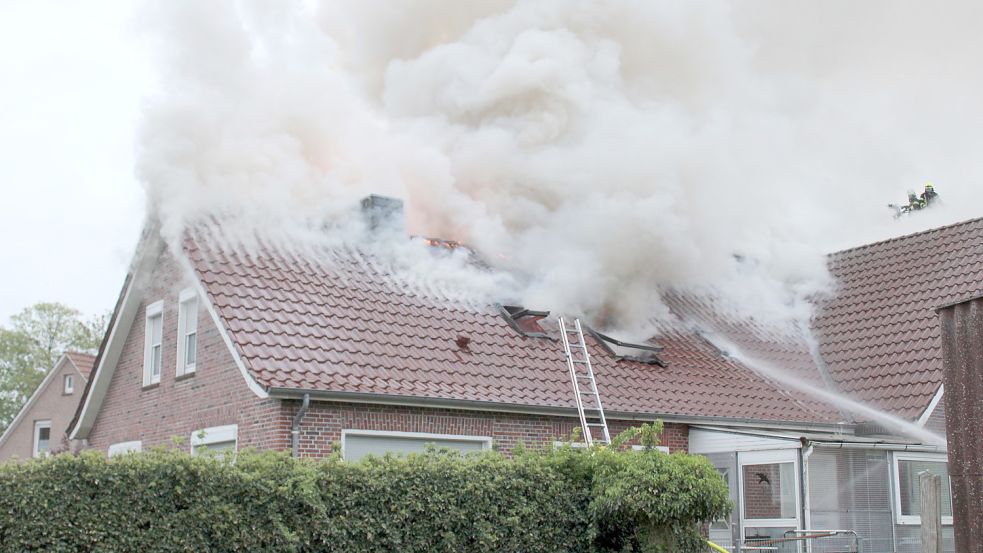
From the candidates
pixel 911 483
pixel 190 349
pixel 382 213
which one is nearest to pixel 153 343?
pixel 190 349

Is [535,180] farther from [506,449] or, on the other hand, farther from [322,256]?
[506,449]

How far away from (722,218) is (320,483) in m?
12.4

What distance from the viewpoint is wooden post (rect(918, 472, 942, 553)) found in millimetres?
9305

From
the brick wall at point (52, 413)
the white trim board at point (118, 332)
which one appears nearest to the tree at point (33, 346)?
the brick wall at point (52, 413)

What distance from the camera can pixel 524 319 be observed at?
1650 cm

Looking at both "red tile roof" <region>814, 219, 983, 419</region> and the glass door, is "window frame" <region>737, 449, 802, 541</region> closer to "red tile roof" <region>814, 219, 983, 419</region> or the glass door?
the glass door

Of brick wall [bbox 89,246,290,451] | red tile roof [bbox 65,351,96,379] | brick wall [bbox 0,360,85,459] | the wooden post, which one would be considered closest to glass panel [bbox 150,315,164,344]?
brick wall [bbox 89,246,290,451]

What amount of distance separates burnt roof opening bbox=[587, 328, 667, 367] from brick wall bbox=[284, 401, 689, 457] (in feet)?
4.62

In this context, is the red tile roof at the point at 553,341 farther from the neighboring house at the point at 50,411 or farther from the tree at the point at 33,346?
the tree at the point at 33,346

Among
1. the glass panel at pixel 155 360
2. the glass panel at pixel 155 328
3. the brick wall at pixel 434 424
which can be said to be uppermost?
the glass panel at pixel 155 328

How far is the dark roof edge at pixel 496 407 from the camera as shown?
41.2 ft

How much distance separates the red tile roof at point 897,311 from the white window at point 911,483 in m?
0.98

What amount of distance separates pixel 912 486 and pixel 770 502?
6.58ft

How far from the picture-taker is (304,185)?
16.5 meters
